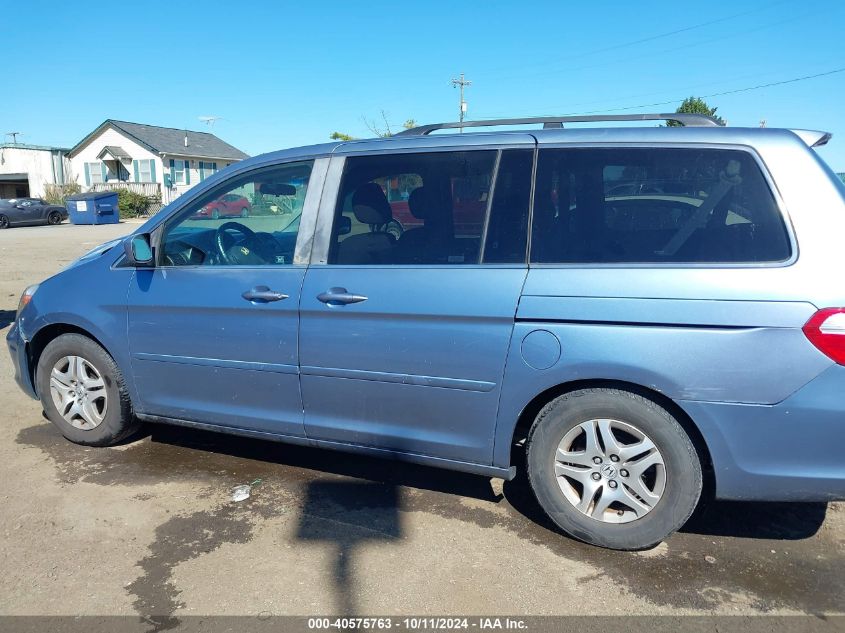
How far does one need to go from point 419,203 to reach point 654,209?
117 cm

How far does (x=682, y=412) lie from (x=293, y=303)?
76.8 inches

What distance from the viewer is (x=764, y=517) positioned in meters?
3.37

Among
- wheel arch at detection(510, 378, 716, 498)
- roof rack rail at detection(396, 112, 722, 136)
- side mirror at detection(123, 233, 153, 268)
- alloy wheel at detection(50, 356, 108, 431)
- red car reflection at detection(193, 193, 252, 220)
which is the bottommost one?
alloy wheel at detection(50, 356, 108, 431)

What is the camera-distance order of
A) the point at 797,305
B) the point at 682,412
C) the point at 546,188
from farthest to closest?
the point at 546,188 < the point at 682,412 < the point at 797,305

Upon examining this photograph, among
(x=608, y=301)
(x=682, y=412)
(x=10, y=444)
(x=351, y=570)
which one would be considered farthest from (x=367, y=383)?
(x=10, y=444)

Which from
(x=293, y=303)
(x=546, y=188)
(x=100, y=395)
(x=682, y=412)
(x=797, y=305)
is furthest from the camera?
(x=100, y=395)

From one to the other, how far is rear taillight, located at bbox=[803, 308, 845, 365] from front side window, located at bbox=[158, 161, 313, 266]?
2533mm

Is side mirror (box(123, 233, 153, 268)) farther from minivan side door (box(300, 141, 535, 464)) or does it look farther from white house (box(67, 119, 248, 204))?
white house (box(67, 119, 248, 204))

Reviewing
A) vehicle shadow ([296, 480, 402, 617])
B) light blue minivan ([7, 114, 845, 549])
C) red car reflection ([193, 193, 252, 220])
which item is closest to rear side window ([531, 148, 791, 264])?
light blue minivan ([7, 114, 845, 549])


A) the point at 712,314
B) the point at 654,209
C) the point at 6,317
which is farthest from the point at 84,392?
the point at 6,317

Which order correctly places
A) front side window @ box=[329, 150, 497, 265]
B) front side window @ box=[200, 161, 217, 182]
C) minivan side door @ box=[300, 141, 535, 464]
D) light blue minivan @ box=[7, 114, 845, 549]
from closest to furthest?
light blue minivan @ box=[7, 114, 845, 549], minivan side door @ box=[300, 141, 535, 464], front side window @ box=[329, 150, 497, 265], front side window @ box=[200, 161, 217, 182]

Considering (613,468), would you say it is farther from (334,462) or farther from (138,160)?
(138,160)

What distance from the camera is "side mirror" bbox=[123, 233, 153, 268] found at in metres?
3.73

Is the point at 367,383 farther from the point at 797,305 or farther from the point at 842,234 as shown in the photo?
the point at 842,234
